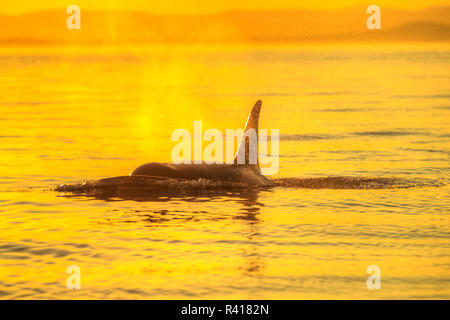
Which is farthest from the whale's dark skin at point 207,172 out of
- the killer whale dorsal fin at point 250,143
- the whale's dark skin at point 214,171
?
the killer whale dorsal fin at point 250,143

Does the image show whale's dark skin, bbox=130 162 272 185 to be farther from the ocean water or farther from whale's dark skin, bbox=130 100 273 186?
the ocean water

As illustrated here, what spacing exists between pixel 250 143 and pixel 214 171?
1440 millimetres

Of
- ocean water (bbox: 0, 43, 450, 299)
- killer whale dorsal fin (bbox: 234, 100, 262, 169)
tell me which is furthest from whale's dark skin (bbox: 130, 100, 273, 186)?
ocean water (bbox: 0, 43, 450, 299)

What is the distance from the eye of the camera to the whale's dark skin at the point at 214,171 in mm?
24203

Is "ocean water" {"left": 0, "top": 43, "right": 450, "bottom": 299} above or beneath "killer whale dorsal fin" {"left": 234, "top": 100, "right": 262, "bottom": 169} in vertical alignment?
beneath

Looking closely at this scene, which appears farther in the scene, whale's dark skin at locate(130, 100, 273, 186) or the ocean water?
whale's dark skin at locate(130, 100, 273, 186)

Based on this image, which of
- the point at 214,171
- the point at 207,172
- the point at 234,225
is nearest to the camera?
the point at 234,225

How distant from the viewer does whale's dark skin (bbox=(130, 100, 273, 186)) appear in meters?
24.2

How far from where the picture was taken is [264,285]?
15320 mm

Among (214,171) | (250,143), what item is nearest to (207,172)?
(214,171)

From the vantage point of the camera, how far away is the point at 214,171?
2508 cm

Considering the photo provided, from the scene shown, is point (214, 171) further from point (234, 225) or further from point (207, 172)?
point (234, 225)
